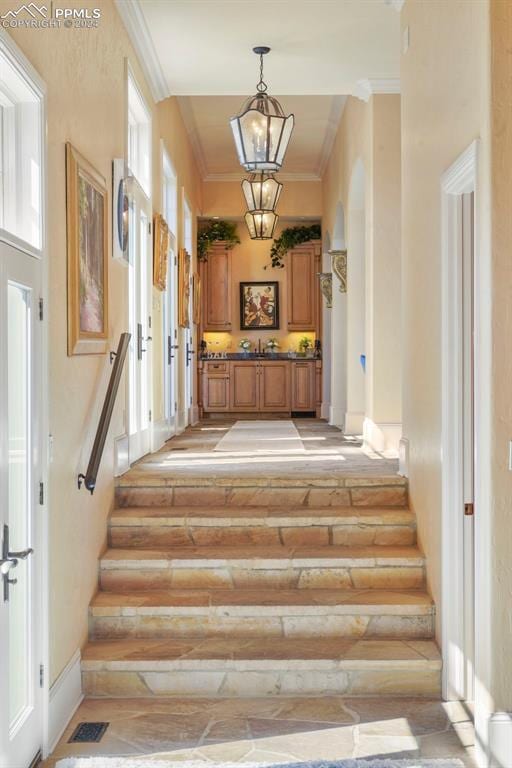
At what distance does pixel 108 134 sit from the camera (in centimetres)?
532

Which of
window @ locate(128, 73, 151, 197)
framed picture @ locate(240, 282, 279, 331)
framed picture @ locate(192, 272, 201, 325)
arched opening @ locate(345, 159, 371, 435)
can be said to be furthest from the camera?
framed picture @ locate(240, 282, 279, 331)

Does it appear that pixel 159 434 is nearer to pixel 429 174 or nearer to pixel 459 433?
pixel 429 174

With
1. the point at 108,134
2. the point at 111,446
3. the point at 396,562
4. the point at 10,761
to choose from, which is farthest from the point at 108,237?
the point at 10,761

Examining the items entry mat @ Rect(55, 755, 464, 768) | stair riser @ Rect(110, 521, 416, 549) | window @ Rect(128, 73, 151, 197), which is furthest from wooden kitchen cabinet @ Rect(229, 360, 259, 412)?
entry mat @ Rect(55, 755, 464, 768)

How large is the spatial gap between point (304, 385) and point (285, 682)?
31.7 feet

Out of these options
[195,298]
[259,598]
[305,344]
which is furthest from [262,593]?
[305,344]

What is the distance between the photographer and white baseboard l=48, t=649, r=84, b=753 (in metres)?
3.70

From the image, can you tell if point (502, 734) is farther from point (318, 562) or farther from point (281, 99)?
point (281, 99)

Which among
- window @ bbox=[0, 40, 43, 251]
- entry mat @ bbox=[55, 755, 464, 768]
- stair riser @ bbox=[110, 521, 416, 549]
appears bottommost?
entry mat @ bbox=[55, 755, 464, 768]

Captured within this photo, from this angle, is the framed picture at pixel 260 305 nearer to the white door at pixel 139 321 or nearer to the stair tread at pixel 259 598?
the white door at pixel 139 321

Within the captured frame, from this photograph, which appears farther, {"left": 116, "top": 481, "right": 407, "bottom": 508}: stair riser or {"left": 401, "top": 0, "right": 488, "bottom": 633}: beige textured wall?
{"left": 116, "top": 481, "right": 407, "bottom": 508}: stair riser

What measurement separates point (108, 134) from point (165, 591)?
2751 mm

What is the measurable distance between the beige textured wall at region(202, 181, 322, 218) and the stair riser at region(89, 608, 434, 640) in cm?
962

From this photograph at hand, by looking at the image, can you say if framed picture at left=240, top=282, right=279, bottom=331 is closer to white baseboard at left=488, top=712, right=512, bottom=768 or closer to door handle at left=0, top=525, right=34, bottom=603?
white baseboard at left=488, top=712, right=512, bottom=768
